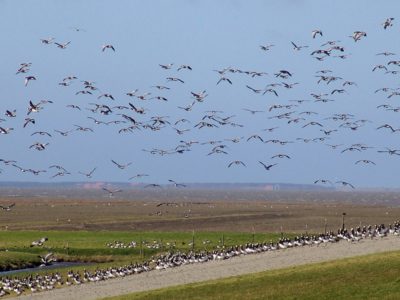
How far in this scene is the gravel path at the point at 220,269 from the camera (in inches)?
2371

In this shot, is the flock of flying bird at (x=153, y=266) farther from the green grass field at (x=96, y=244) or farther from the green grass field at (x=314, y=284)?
the green grass field at (x=314, y=284)

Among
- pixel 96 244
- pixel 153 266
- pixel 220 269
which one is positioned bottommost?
pixel 153 266

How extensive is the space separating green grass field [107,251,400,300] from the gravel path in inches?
221

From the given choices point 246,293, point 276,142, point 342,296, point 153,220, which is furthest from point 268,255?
point 153,220

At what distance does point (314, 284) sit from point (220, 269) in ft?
57.6

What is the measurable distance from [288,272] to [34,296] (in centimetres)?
1747

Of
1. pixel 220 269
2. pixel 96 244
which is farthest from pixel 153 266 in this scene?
pixel 96 244

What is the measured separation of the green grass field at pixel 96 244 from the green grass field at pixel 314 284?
28.6m

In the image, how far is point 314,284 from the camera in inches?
1858

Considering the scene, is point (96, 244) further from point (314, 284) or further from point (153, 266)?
point (314, 284)

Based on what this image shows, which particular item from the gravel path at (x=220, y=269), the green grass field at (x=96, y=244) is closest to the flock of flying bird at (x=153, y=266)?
the gravel path at (x=220, y=269)

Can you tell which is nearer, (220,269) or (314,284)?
(314,284)

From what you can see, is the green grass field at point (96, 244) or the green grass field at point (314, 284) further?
the green grass field at point (96, 244)

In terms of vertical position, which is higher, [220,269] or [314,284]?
[314,284]
